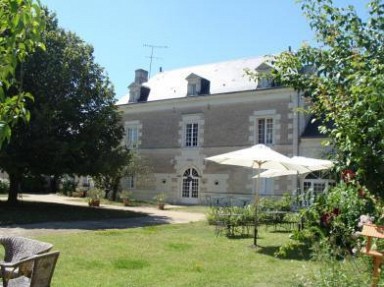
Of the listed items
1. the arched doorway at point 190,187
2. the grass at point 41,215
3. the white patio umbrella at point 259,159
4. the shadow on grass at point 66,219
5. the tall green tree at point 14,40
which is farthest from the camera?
the arched doorway at point 190,187

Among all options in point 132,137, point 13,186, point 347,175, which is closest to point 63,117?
point 13,186

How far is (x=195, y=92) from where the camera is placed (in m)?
28.6

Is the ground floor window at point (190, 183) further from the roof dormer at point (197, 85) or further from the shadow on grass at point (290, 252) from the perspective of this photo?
the shadow on grass at point (290, 252)

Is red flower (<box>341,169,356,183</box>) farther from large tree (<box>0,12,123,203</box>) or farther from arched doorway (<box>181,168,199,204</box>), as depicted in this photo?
arched doorway (<box>181,168,199,204</box>)

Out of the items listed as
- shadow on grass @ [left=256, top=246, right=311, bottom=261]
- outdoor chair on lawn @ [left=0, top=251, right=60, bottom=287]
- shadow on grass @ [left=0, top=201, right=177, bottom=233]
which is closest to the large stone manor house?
shadow on grass @ [left=0, top=201, right=177, bottom=233]

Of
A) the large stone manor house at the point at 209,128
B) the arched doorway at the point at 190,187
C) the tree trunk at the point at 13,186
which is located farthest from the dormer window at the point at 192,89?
the tree trunk at the point at 13,186

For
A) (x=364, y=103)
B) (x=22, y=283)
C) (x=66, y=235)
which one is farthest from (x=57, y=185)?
(x=364, y=103)

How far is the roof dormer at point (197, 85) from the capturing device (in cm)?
2850

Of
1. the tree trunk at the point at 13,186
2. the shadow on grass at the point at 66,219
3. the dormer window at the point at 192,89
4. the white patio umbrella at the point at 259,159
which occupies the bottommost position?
the shadow on grass at the point at 66,219

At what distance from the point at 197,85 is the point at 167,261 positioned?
68.3 ft

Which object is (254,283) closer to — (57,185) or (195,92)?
(195,92)

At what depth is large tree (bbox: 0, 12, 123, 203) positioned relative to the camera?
1703cm

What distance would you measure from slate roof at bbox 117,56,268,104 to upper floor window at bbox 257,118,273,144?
1.94 meters

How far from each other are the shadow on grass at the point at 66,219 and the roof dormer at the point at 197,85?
1155 cm
